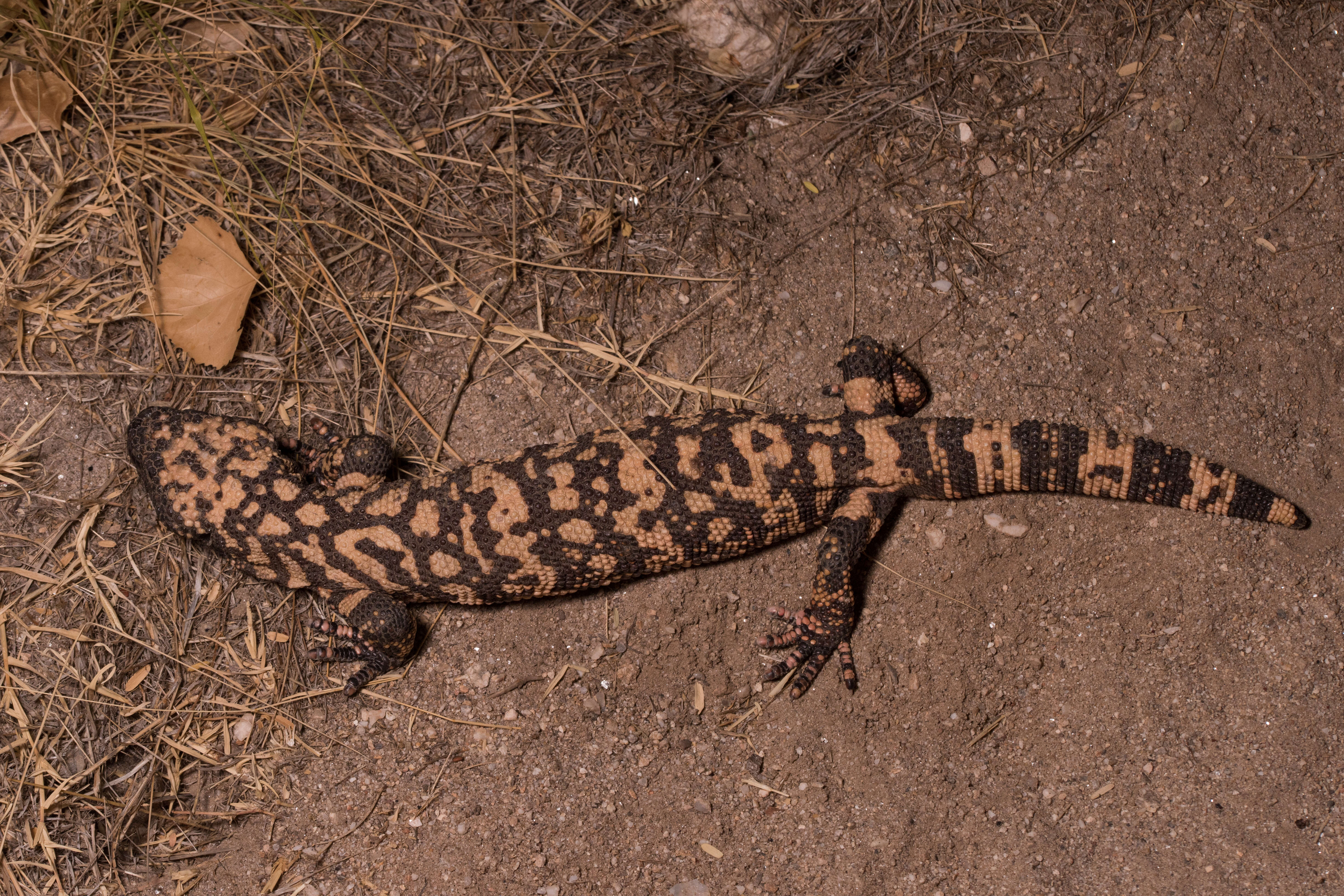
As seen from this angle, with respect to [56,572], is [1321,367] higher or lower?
higher

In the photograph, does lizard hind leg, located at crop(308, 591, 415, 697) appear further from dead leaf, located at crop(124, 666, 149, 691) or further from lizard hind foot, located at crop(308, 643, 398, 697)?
dead leaf, located at crop(124, 666, 149, 691)

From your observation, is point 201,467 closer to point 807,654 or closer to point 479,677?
point 479,677

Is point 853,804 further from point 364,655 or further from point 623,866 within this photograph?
point 364,655

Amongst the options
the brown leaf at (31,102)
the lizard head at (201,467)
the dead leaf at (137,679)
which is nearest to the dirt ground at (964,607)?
the lizard head at (201,467)

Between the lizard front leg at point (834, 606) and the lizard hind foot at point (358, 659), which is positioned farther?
the lizard hind foot at point (358, 659)

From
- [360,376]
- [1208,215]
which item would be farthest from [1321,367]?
[360,376]

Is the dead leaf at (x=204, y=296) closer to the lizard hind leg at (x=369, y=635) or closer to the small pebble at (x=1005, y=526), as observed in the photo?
the lizard hind leg at (x=369, y=635)

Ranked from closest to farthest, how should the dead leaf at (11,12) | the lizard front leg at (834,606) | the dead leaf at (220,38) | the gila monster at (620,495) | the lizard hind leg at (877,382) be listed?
the gila monster at (620,495) → the lizard front leg at (834,606) → the lizard hind leg at (877,382) → the dead leaf at (11,12) → the dead leaf at (220,38)

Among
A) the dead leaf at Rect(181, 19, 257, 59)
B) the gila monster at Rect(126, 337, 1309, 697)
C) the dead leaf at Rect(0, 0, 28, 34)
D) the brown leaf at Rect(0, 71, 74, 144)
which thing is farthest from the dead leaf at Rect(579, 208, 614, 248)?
the dead leaf at Rect(0, 0, 28, 34)
